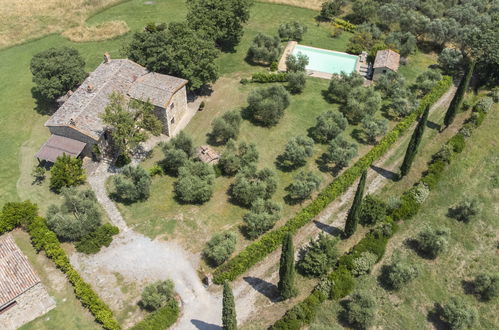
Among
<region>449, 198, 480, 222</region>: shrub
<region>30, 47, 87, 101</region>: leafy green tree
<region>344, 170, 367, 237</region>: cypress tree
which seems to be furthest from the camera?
<region>30, 47, 87, 101</region>: leafy green tree

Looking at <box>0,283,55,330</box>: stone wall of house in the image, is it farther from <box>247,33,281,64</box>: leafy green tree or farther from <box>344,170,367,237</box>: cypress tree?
<box>247,33,281,64</box>: leafy green tree

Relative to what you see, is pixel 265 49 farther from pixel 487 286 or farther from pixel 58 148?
pixel 487 286

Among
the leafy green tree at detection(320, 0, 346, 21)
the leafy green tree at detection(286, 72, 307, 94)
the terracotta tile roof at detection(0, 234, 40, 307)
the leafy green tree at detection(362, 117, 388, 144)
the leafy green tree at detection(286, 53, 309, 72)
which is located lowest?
the terracotta tile roof at detection(0, 234, 40, 307)

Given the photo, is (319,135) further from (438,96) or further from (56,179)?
(56,179)

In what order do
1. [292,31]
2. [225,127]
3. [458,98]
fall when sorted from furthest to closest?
1. [292,31]
2. [458,98]
3. [225,127]

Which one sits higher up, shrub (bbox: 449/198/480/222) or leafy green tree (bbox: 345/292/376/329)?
shrub (bbox: 449/198/480/222)

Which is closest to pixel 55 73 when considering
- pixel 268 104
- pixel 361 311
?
pixel 268 104

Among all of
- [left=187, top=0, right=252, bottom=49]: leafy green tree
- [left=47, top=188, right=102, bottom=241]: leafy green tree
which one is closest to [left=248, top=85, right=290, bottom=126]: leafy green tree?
[left=187, top=0, right=252, bottom=49]: leafy green tree
